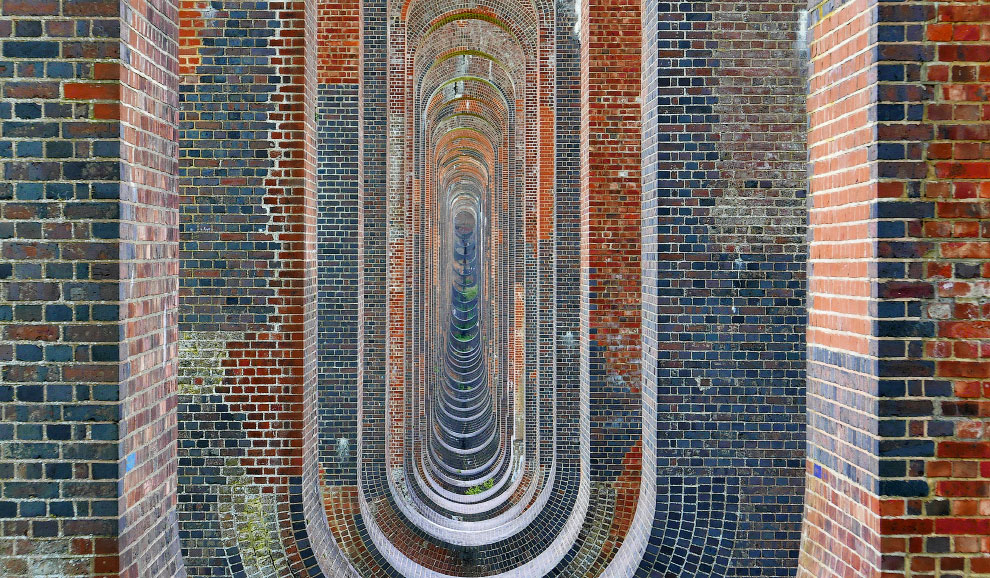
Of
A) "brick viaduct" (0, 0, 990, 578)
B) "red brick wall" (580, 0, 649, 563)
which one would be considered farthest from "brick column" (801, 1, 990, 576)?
"red brick wall" (580, 0, 649, 563)

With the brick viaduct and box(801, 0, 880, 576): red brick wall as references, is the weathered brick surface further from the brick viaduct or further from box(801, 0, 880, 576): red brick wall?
box(801, 0, 880, 576): red brick wall

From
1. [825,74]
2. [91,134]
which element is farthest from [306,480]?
[825,74]

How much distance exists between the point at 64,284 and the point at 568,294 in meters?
8.23

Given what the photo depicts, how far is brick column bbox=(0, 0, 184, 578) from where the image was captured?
2650mm

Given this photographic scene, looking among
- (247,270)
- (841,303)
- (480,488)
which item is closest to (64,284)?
(841,303)

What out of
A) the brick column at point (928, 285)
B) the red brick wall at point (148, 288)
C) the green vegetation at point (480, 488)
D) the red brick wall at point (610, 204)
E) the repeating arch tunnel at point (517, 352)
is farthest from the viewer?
the green vegetation at point (480, 488)

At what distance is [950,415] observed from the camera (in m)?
2.58

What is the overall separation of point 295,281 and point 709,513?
315cm

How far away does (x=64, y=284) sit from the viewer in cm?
266

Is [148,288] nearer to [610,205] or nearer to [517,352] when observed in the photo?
[610,205]

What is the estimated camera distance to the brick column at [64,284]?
104 inches

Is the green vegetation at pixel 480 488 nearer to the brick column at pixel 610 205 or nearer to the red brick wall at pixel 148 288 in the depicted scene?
the brick column at pixel 610 205

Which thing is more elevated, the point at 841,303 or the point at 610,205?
the point at 610,205

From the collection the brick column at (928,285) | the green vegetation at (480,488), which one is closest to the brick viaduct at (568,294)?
the brick column at (928,285)
